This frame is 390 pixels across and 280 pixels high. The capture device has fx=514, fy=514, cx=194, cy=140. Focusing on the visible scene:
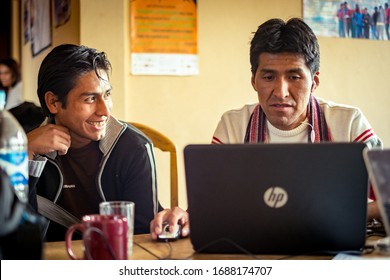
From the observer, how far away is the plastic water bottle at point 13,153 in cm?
84

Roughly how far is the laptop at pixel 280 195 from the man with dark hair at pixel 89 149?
1.92ft

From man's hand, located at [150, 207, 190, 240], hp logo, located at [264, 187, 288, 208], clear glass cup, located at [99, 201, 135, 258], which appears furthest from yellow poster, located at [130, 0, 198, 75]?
hp logo, located at [264, 187, 288, 208]

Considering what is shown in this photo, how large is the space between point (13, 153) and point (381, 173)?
0.66 metres

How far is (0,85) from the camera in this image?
3.47 meters

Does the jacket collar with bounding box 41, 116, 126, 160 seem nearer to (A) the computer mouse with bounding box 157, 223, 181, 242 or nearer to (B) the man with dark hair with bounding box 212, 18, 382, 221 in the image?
(B) the man with dark hair with bounding box 212, 18, 382, 221

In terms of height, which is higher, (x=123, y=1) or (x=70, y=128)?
(x=123, y=1)

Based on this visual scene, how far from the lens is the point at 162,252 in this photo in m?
1.01

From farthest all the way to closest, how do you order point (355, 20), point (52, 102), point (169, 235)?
1. point (355, 20)
2. point (52, 102)
3. point (169, 235)

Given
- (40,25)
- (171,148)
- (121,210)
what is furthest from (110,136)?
(40,25)

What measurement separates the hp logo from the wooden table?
0.37ft

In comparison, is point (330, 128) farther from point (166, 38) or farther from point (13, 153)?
point (166, 38)
